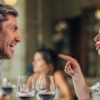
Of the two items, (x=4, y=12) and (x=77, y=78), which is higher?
(x=4, y=12)

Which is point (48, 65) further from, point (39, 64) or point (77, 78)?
point (77, 78)

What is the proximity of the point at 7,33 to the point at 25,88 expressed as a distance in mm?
293

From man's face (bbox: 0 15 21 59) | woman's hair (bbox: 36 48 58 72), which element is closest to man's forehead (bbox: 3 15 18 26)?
man's face (bbox: 0 15 21 59)

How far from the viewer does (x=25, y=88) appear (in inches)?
88.4

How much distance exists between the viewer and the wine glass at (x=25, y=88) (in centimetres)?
219

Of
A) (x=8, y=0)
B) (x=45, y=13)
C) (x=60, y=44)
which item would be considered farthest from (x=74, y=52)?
(x=8, y=0)

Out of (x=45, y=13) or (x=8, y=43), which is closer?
(x=8, y=43)

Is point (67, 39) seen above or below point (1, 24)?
above

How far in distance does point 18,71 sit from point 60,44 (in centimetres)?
227

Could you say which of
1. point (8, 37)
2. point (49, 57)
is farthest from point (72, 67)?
point (49, 57)

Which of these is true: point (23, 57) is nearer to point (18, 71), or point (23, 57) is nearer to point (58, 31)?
point (18, 71)

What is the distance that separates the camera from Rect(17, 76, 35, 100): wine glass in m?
2.19

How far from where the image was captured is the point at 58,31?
33.1 ft

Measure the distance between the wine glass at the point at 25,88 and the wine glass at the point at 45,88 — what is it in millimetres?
33
